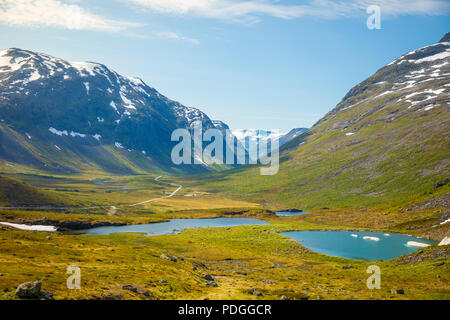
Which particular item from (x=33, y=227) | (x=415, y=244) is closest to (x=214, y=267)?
(x=415, y=244)

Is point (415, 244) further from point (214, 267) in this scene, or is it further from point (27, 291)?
point (27, 291)

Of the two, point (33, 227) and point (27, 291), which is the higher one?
point (27, 291)

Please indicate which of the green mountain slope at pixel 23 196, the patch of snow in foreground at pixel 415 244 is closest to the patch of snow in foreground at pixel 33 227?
the green mountain slope at pixel 23 196

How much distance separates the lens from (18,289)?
34.2 metres

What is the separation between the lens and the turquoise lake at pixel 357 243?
313 feet

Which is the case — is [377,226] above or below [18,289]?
below

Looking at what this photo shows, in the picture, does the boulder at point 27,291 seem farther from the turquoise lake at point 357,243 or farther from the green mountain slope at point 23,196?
the green mountain slope at point 23,196

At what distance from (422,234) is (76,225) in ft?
429

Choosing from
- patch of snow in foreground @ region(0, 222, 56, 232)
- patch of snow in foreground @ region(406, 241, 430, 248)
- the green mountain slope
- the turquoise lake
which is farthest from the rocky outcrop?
the green mountain slope

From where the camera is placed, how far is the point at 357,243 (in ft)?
364

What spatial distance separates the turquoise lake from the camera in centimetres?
9538

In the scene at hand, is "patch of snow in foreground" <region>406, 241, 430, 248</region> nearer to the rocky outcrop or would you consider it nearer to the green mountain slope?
the rocky outcrop
